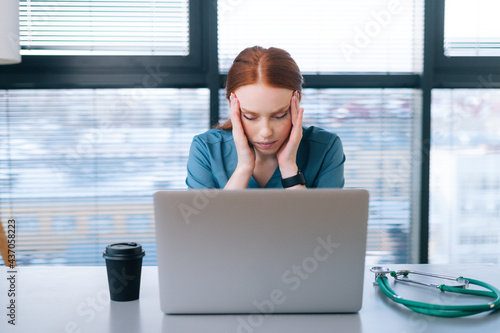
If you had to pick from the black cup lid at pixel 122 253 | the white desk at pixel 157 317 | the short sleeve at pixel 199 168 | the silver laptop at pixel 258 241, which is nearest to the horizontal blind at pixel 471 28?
the short sleeve at pixel 199 168

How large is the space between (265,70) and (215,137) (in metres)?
0.40

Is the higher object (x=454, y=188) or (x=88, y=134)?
(x=88, y=134)

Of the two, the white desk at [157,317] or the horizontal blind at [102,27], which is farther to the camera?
the horizontal blind at [102,27]

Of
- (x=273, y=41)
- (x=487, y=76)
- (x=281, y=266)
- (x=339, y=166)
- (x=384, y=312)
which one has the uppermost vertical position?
(x=273, y=41)

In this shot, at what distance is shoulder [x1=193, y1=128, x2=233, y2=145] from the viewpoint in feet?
7.05

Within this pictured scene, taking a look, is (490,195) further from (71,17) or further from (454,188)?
(71,17)

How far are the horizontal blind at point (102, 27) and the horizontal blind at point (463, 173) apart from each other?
1.54m

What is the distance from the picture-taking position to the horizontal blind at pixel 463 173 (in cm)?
301

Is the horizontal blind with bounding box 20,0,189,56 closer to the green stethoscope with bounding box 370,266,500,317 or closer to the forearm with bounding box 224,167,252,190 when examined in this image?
the forearm with bounding box 224,167,252,190

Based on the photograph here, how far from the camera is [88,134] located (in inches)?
115

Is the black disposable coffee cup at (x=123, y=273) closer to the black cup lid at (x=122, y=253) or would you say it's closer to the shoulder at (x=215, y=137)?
the black cup lid at (x=122, y=253)

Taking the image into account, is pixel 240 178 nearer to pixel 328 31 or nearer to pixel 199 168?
pixel 199 168

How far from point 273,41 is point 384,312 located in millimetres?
2051

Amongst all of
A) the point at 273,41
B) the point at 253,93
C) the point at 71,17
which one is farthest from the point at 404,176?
the point at 71,17
